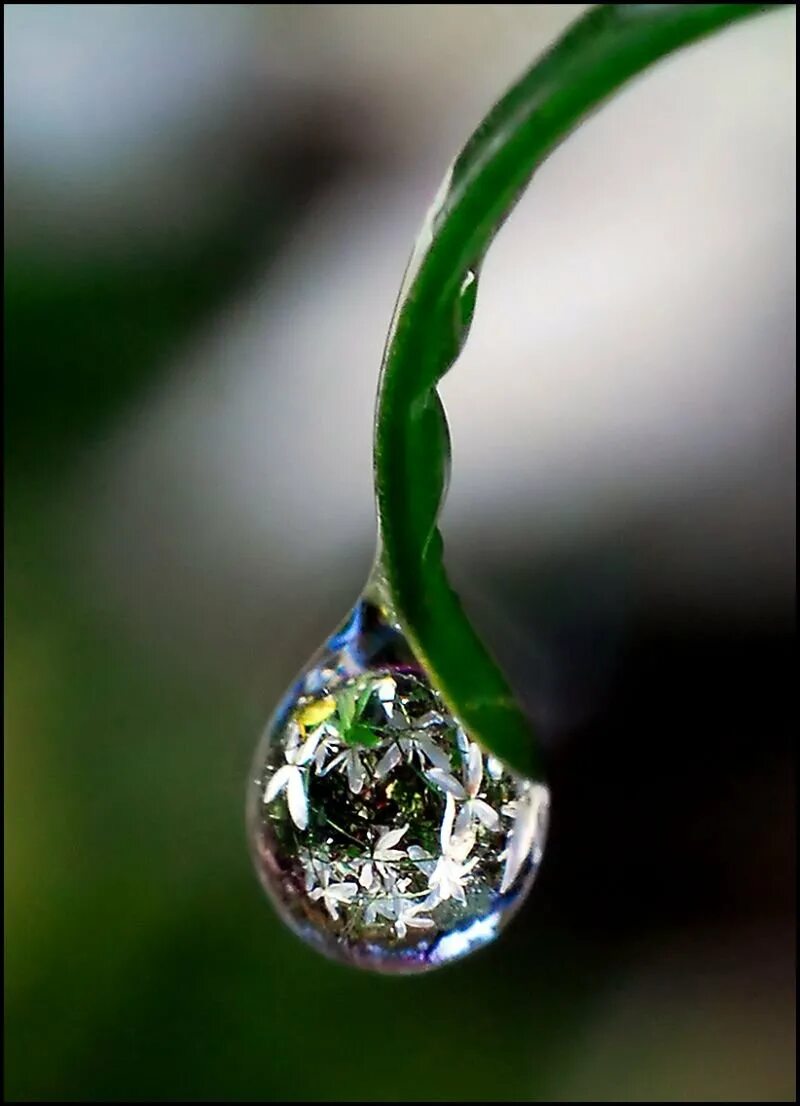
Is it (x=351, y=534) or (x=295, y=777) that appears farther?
(x=351, y=534)

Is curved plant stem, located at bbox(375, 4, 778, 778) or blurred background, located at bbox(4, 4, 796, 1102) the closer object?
curved plant stem, located at bbox(375, 4, 778, 778)

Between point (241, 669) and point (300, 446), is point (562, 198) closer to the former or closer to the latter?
point (300, 446)

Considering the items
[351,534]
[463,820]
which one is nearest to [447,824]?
[463,820]

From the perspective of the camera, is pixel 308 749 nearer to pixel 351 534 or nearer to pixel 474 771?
pixel 474 771

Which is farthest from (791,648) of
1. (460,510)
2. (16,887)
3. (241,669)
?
(16,887)

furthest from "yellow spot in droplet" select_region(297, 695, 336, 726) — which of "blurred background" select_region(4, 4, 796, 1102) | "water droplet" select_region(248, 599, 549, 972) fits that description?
"blurred background" select_region(4, 4, 796, 1102)

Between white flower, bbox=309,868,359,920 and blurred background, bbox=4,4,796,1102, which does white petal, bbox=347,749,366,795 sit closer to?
white flower, bbox=309,868,359,920
